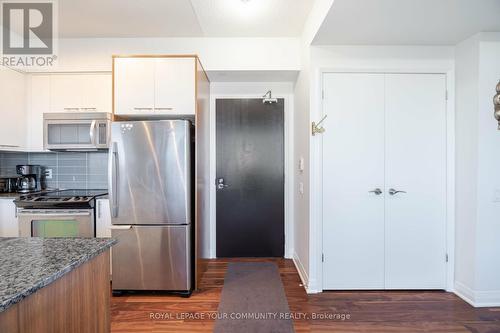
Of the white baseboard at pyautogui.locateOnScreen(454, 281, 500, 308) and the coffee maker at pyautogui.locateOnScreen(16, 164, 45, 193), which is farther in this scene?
the coffee maker at pyautogui.locateOnScreen(16, 164, 45, 193)

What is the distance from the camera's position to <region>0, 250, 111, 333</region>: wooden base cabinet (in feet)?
2.40

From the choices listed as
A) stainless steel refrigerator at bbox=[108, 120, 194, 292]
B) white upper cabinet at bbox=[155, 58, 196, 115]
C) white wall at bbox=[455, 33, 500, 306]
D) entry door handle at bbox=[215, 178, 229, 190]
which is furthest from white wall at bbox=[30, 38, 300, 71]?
white wall at bbox=[455, 33, 500, 306]

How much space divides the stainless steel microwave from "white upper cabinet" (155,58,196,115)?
32.7 inches

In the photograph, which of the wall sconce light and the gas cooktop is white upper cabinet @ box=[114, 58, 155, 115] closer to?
the gas cooktop

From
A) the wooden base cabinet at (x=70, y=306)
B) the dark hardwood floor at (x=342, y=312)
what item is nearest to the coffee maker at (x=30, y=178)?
the dark hardwood floor at (x=342, y=312)

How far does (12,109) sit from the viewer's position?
9.01ft

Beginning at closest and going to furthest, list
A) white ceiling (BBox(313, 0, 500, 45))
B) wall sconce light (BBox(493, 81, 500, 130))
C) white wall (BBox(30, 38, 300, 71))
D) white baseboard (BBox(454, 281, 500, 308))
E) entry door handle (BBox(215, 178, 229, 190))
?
white ceiling (BBox(313, 0, 500, 45))
wall sconce light (BBox(493, 81, 500, 130))
white baseboard (BBox(454, 281, 500, 308))
white wall (BBox(30, 38, 300, 71))
entry door handle (BBox(215, 178, 229, 190))

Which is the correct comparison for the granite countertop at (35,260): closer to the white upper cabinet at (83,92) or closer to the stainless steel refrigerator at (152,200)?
the stainless steel refrigerator at (152,200)

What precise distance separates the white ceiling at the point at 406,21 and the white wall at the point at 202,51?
599 mm

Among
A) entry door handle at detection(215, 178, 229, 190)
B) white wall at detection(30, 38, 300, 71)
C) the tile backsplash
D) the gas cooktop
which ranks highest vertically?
white wall at detection(30, 38, 300, 71)

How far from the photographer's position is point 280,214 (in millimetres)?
3268

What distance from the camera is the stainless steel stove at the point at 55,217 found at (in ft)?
7.97

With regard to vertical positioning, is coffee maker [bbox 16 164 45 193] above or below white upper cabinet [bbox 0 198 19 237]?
above

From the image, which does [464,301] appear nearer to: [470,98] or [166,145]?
[470,98]
